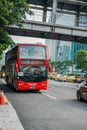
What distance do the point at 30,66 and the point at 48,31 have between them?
12684 millimetres

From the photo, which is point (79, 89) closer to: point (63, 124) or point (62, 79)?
point (63, 124)

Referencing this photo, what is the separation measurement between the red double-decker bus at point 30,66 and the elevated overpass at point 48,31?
1082cm

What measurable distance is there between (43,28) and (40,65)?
12187 mm

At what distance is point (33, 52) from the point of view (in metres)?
25.5

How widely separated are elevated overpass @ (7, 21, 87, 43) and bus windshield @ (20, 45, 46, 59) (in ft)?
35.5

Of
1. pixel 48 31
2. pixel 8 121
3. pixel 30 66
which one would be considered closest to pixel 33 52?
pixel 30 66

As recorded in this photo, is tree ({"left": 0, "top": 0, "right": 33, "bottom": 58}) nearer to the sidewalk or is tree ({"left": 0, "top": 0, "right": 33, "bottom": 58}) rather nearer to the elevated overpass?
the sidewalk

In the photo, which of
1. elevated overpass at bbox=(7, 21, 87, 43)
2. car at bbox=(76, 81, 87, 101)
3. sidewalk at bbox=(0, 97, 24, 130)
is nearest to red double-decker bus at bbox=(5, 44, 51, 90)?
car at bbox=(76, 81, 87, 101)

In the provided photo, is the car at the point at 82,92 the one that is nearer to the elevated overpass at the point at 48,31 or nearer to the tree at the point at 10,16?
the tree at the point at 10,16

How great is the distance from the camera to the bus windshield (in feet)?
83.2

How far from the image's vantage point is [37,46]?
2547 centimetres

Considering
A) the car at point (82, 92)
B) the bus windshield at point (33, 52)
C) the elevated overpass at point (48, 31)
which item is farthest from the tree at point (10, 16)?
the elevated overpass at point (48, 31)

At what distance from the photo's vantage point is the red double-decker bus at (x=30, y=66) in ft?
83.3

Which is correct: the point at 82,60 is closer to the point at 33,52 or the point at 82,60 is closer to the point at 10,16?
the point at 33,52
